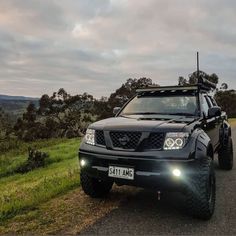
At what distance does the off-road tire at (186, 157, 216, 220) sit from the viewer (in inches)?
195

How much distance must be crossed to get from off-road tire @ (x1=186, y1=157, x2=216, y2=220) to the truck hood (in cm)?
62

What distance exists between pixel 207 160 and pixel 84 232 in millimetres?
1980

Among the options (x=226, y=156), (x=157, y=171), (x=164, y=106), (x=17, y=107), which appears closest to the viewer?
(x=157, y=171)

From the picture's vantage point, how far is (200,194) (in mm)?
4969

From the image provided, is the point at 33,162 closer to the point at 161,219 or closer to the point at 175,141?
the point at 161,219

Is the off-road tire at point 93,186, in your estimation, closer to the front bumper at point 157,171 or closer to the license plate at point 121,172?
the license plate at point 121,172

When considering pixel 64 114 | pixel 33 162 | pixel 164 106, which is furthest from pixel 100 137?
pixel 64 114

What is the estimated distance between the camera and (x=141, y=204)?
599cm

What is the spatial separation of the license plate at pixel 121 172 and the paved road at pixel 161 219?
1.98 ft

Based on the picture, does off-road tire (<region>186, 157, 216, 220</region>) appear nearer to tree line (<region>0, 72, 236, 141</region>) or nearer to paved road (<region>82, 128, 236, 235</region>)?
paved road (<region>82, 128, 236, 235</region>)

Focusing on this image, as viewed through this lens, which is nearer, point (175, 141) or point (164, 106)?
point (175, 141)

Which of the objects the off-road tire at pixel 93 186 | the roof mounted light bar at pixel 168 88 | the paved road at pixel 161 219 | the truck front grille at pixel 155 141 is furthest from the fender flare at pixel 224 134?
the truck front grille at pixel 155 141

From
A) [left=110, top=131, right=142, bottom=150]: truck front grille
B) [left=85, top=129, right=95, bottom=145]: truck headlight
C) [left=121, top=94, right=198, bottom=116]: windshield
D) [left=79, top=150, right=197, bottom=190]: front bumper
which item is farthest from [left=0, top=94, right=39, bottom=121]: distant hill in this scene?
[left=79, top=150, right=197, bottom=190]: front bumper

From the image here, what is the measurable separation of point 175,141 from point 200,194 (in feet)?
2.50
